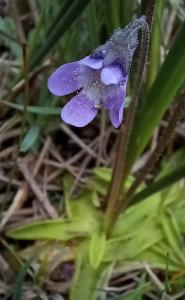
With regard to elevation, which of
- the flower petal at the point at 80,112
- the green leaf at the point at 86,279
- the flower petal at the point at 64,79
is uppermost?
the flower petal at the point at 64,79

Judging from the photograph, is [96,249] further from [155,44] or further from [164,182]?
[155,44]

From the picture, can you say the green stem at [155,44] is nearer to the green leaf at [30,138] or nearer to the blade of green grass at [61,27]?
the blade of green grass at [61,27]

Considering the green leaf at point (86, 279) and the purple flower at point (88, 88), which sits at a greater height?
the purple flower at point (88, 88)

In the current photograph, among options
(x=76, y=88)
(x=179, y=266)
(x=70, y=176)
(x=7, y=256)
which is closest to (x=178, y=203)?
(x=179, y=266)

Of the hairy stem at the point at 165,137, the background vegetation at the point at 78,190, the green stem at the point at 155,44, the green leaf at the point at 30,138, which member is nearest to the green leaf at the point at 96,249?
the background vegetation at the point at 78,190

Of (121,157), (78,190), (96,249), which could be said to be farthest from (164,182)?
(78,190)

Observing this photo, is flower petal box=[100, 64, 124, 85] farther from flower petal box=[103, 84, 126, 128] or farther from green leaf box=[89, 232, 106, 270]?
green leaf box=[89, 232, 106, 270]

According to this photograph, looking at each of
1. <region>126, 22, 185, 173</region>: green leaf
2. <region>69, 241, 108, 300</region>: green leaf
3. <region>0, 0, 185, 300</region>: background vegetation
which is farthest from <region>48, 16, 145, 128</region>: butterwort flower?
<region>69, 241, 108, 300</region>: green leaf
